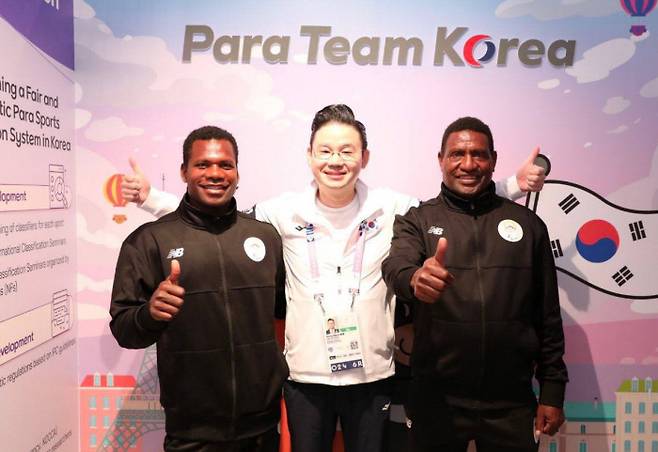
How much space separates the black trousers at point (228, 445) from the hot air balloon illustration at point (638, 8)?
2643 mm

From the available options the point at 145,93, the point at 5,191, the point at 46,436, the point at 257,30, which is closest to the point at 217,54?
the point at 257,30

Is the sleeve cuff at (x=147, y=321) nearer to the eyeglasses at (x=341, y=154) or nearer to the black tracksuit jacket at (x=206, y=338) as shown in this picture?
the black tracksuit jacket at (x=206, y=338)

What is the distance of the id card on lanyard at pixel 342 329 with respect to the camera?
90.3 inches

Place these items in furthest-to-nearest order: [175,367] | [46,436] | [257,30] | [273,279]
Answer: [257,30] < [46,436] < [273,279] < [175,367]

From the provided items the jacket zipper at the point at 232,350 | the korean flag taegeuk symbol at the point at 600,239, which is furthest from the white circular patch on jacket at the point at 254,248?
the korean flag taegeuk symbol at the point at 600,239

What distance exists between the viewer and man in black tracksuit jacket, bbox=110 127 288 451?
7.05ft

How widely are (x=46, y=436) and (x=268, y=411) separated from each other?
1.24m

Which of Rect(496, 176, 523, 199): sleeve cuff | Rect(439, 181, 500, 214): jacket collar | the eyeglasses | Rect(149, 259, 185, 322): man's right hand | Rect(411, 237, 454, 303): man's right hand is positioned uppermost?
the eyeglasses

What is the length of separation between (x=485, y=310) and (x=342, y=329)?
22.5 inches

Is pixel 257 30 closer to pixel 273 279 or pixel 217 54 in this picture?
pixel 217 54

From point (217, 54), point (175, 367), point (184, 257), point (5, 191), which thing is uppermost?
point (217, 54)

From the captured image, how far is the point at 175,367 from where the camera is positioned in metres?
2.16

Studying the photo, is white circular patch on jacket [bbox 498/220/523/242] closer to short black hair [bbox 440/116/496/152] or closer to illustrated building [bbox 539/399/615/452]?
short black hair [bbox 440/116/496/152]

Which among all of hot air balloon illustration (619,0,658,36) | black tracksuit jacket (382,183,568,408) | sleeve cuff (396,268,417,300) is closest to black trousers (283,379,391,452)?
black tracksuit jacket (382,183,568,408)
